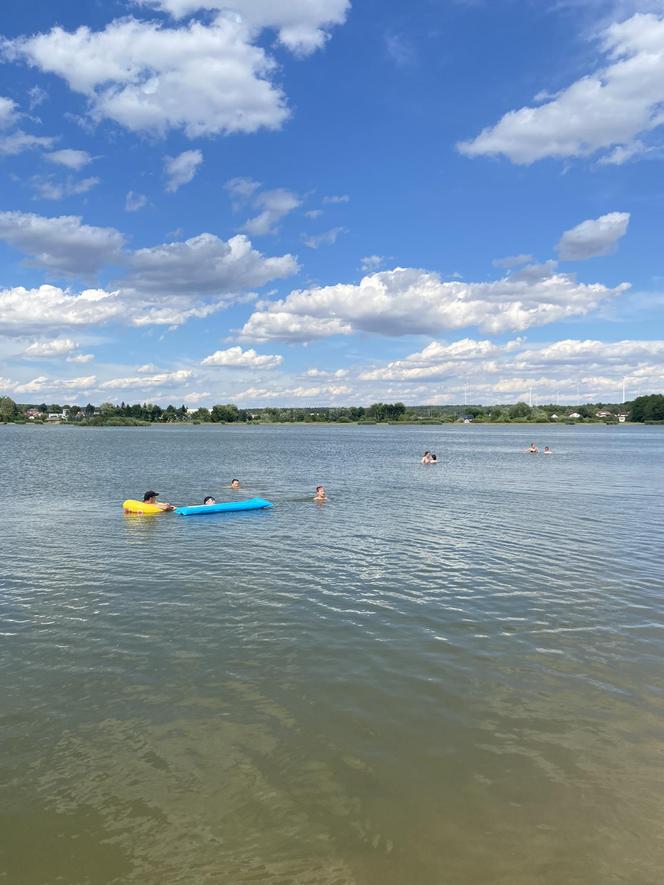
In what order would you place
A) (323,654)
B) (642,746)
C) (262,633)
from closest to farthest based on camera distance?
(642,746)
(323,654)
(262,633)

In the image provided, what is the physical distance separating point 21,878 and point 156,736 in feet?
8.52

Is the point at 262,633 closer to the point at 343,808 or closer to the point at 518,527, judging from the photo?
the point at 343,808

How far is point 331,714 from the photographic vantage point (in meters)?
9.32

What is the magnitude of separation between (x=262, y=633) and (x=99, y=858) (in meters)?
6.44

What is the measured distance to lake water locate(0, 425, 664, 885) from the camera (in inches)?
254

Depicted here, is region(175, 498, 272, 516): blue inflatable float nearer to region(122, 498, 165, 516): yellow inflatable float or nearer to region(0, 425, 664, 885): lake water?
region(122, 498, 165, 516): yellow inflatable float

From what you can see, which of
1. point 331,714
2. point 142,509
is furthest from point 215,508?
point 331,714

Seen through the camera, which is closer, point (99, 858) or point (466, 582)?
point (99, 858)

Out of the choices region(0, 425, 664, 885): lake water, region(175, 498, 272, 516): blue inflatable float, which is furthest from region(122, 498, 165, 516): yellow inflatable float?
region(0, 425, 664, 885): lake water

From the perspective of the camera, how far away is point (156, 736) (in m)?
8.61

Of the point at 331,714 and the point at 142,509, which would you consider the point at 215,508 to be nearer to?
the point at 142,509

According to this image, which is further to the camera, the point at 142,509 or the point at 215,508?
the point at 215,508

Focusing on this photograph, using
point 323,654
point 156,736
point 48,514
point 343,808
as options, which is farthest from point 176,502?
point 343,808

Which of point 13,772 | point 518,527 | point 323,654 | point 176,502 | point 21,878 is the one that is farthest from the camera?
point 176,502
